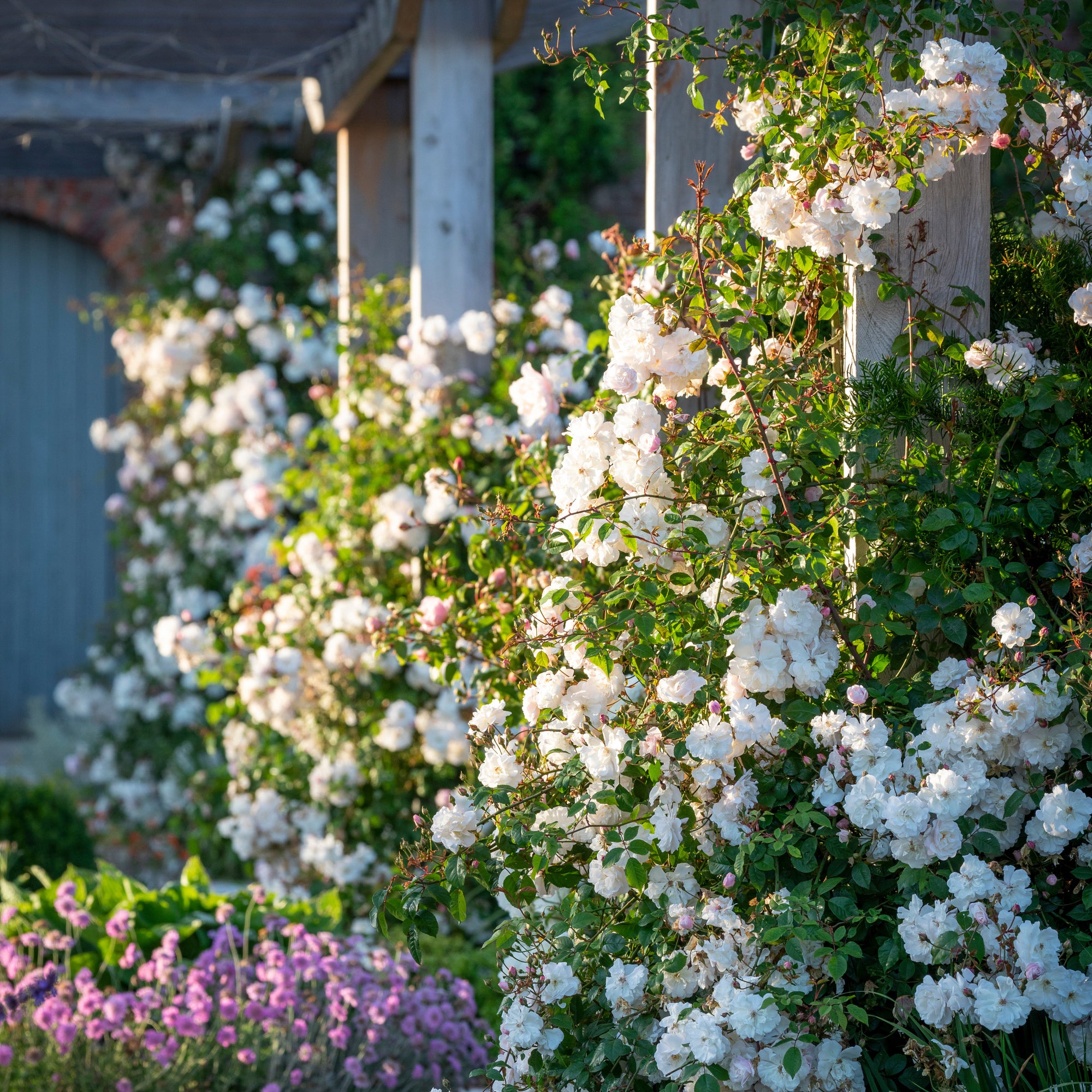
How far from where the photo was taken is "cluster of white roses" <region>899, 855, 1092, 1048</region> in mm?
1508

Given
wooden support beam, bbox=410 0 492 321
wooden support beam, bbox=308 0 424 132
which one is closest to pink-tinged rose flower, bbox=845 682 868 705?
wooden support beam, bbox=410 0 492 321

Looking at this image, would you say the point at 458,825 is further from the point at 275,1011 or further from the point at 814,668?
the point at 275,1011

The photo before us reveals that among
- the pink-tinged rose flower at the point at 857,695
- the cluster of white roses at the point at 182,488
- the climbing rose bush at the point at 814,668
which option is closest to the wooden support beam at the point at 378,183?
the cluster of white roses at the point at 182,488

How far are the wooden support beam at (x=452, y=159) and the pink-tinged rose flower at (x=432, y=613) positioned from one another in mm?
1212

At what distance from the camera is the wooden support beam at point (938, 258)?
1.90 m

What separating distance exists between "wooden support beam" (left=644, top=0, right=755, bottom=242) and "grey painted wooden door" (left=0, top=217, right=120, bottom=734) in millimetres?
5042

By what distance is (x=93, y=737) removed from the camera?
5.37 meters

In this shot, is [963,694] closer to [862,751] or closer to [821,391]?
[862,751]

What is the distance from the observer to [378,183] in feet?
13.9

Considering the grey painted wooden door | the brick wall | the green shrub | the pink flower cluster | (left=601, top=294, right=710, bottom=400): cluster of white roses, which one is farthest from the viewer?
the grey painted wooden door

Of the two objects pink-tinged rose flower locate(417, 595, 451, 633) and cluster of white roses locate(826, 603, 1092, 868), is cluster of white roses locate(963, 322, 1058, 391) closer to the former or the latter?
cluster of white roses locate(826, 603, 1092, 868)

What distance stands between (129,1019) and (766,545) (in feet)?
5.20

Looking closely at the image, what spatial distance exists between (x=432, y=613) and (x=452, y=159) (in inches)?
61.0

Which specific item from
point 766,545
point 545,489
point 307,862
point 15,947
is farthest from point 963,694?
point 307,862
